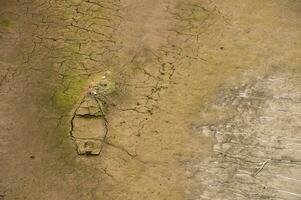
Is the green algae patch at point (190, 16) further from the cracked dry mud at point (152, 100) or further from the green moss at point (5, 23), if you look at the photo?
the green moss at point (5, 23)

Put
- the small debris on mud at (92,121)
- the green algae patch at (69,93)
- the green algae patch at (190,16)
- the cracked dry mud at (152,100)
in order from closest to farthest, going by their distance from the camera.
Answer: the cracked dry mud at (152,100) → the small debris on mud at (92,121) → the green algae patch at (69,93) → the green algae patch at (190,16)

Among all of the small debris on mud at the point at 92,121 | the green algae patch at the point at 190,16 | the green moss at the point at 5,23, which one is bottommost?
the small debris on mud at the point at 92,121

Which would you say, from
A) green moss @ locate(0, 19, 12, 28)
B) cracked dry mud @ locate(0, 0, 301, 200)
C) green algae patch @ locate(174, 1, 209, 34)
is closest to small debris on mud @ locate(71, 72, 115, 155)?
cracked dry mud @ locate(0, 0, 301, 200)

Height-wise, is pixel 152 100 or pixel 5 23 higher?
pixel 5 23

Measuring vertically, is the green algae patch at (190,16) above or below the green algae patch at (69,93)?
above

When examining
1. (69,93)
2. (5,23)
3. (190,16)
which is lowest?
(69,93)

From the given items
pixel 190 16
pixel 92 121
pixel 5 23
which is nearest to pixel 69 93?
Answer: pixel 92 121

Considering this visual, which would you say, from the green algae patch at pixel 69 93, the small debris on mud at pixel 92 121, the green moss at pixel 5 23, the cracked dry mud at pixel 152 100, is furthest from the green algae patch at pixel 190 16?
the green moss at pixel 5 23

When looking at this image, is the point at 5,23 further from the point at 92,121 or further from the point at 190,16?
the point at 190,16

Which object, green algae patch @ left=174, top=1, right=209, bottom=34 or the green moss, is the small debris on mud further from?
the green moss
